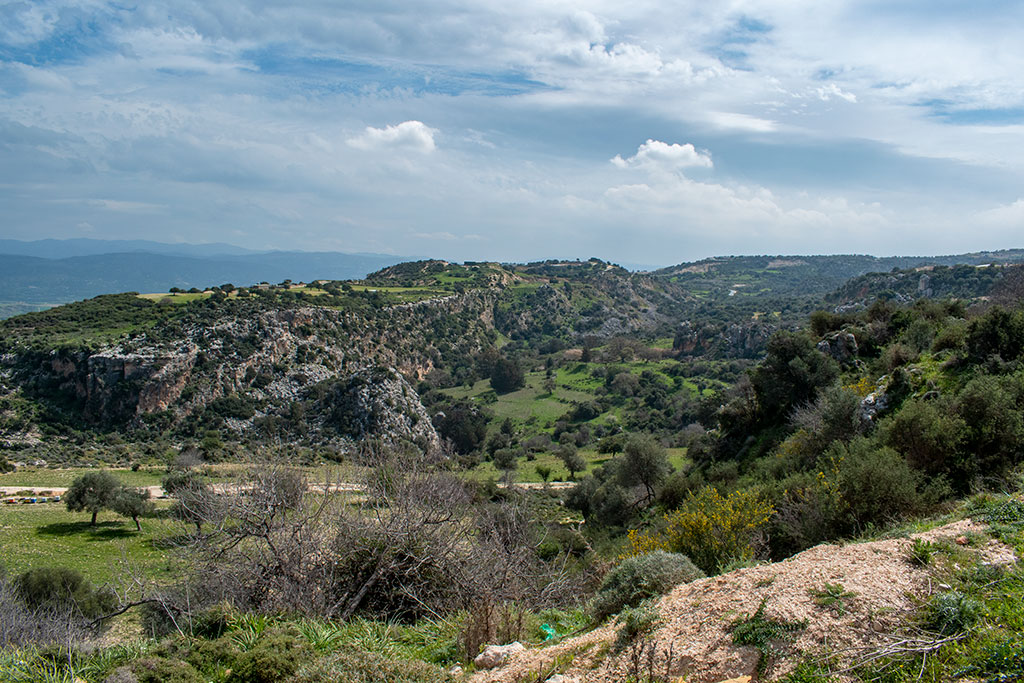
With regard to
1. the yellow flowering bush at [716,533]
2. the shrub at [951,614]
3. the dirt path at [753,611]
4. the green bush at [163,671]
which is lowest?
the yellow flowering bush at [716,533]

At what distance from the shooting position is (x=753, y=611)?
216 inches

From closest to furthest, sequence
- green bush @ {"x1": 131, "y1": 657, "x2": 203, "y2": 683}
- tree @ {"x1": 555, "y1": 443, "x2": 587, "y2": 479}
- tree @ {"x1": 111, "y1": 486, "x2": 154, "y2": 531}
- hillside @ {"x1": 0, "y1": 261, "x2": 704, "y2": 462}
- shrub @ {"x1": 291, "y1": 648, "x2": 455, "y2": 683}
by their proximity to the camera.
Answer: shrub @ {"x1": 291, "y1": 648, "x2": 455, "y2": 683}, green bush @ {"x1": 131, "y1": 657, "x2": 203, "y2": 683}, tree @ {"x1": 111, "y1": 486, "x2": 154, "y2": 531}, tree @ {"x1": 555, "y1": 443, "x2": 587, "y2": 479}, hillside @ {"x1": 0, "y1": 261, "x2": 704, "y2": 462}

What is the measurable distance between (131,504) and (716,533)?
24660mm

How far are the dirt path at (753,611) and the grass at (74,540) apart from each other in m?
15.5

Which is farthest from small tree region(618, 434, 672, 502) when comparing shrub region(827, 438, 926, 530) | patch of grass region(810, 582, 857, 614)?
patch of grass region(810, 582, 857, 614)

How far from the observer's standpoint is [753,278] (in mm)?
190750

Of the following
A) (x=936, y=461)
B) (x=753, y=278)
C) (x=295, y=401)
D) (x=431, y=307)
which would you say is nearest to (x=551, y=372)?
(x=431, y=307)

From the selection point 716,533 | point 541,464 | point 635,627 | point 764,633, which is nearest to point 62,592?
point 635,627

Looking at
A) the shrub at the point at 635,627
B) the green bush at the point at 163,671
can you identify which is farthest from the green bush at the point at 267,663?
the shrub at the point at 635,627

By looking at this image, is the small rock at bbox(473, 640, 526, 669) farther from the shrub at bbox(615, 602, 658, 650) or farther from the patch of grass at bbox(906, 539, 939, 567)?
the patch of grass at bbox(906, 539, 939, 567)

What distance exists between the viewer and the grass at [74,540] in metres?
17.8

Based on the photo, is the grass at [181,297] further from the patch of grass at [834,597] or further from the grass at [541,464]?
the patch of grass at [834,597]

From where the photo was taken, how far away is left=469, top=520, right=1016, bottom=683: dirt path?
4832mm

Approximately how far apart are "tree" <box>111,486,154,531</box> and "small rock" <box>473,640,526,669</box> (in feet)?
79.2
